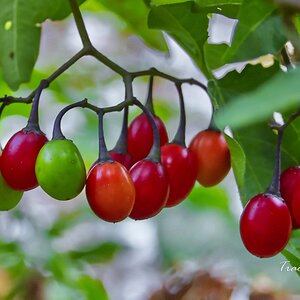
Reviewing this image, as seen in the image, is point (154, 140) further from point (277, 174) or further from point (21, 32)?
point (21, 32)

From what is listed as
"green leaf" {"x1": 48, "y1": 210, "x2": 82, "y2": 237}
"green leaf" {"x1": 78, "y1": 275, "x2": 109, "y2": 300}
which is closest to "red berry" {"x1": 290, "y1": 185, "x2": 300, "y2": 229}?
"green leaf" {"x1": 78, "y1": 275, "x2": 109, "y2": 300}

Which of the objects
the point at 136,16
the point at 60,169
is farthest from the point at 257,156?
the point at 136,16

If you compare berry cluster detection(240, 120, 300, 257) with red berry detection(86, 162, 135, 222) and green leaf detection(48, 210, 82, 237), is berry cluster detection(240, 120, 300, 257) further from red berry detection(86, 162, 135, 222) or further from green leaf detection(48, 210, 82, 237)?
green leaf detection(48, 210, 82, 237)

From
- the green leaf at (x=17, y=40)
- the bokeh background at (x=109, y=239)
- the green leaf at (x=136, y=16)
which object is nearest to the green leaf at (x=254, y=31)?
the green leaf at (x=17, y=40)

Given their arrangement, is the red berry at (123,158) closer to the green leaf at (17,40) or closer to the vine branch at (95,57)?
the vine branch at (95,57)

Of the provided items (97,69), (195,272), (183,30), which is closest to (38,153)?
(183,30)
